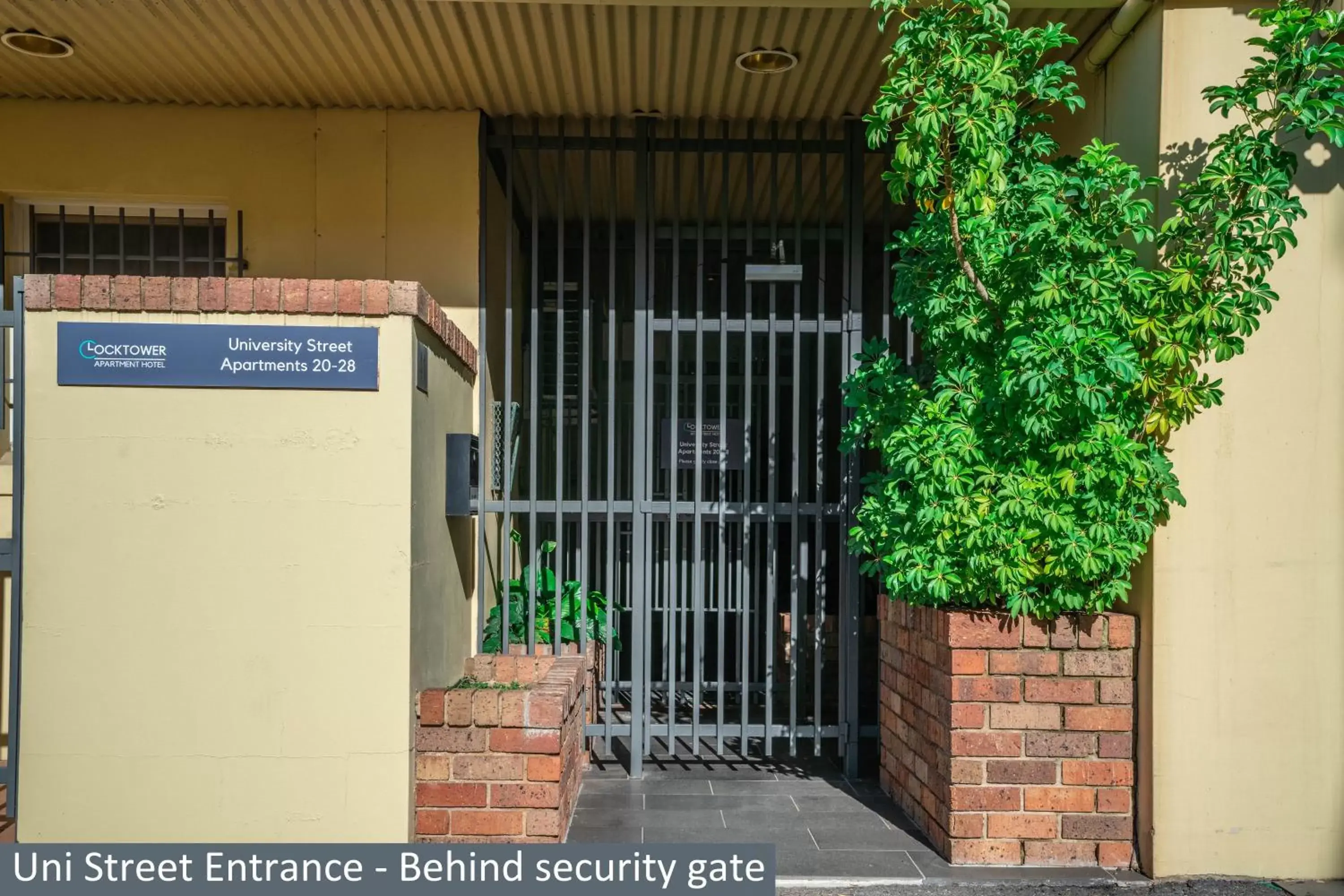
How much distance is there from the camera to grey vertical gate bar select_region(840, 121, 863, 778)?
6.00 m

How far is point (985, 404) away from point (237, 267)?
14.0 feet

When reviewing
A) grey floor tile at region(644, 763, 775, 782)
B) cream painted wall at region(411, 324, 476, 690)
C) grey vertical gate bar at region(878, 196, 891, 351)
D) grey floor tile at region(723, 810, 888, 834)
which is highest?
grey vertical gate bar at region(878, 196, 891, 351)

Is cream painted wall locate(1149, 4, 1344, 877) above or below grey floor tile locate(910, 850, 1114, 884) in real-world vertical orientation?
above

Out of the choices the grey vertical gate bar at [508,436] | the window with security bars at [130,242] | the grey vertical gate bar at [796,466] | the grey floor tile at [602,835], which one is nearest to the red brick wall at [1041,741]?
the grey floor tile at [602,835]

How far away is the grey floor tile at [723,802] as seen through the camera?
5.38m

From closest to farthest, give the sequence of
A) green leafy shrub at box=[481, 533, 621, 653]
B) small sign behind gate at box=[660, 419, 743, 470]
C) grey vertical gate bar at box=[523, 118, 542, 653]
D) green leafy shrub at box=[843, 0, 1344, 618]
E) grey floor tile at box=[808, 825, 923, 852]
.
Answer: green leafy shrub at box=[843, 0, 1344, 618] → grey floor tile at box=[808, 825, 923, 852] → grey vertical gate bar at box=[523, 118, 542, 653] → green leafy shrub at box=[481, 533, 621, 653] → small sign behind gate at box=[660, 419, 743, 470]

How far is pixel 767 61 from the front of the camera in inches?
211

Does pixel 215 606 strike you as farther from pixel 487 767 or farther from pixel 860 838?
pixel 860 838

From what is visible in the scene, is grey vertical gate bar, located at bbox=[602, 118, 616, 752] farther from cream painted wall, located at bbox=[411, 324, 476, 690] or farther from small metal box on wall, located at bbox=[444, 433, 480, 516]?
small metal box on wall, located at bbox=[444, 433, 480, 516]

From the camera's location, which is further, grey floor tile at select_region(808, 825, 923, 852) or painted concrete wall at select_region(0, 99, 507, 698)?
painted concrete wall at select_region(0, 99, 507, 698)

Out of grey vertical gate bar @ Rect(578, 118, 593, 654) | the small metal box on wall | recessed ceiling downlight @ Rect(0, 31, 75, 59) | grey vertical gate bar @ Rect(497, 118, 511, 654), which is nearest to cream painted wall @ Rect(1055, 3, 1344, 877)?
grey vertical gate bar @ Rect(578, 118, 593, 654)

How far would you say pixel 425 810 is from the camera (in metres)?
4.55

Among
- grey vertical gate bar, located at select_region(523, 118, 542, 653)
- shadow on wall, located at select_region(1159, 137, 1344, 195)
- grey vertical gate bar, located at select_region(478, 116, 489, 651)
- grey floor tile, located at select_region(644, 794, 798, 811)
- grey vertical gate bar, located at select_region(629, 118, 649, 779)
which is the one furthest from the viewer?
grey vertical gate bar, located at select_region(478, 116, 489, 651)

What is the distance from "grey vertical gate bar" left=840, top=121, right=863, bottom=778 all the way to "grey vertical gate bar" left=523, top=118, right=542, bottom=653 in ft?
5.80
